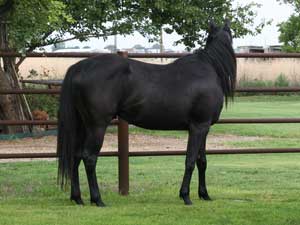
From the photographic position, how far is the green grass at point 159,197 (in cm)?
632

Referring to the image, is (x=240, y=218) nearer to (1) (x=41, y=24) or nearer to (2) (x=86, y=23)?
(1) (x=41, y=24)

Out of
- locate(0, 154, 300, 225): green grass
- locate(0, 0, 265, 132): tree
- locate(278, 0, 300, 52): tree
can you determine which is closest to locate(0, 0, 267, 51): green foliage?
locate(0, 0, 265, 132): tree

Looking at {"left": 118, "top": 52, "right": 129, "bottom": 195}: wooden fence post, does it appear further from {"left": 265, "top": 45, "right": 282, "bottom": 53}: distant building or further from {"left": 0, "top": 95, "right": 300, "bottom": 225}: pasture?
{"left": 265, "top": 45, "right": 282, "bottom": 53}: distant building

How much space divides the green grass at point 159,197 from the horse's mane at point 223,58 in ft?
4.14

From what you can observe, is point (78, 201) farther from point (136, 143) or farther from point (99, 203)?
point (136, 143)

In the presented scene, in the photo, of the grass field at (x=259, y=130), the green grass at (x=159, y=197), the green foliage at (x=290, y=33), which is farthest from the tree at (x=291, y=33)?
the green grass at (x=159, y=197)

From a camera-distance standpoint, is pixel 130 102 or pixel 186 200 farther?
pixel 186 200

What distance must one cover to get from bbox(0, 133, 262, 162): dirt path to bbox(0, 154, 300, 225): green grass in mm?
2763

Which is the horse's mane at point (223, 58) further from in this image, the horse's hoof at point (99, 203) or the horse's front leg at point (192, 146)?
the horse's hoof at point (99, 203)

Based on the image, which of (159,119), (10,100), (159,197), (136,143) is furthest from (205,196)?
(10,100)

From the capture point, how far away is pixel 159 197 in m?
7.76

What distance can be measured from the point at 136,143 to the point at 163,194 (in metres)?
8.80

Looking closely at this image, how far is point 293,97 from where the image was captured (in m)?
37.2

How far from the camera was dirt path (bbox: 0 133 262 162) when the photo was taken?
15.2 meters
